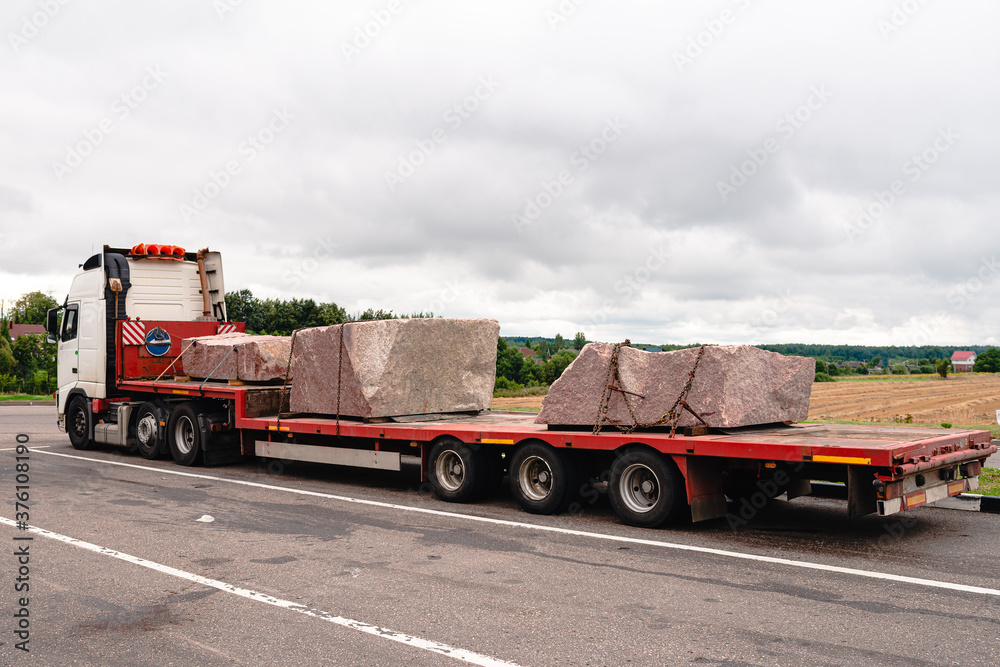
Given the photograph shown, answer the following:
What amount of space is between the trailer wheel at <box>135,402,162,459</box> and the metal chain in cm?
891

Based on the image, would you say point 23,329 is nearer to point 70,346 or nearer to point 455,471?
point 70,346

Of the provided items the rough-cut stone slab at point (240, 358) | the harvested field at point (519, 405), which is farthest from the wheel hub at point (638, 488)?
the harvested field at point (519, 405)

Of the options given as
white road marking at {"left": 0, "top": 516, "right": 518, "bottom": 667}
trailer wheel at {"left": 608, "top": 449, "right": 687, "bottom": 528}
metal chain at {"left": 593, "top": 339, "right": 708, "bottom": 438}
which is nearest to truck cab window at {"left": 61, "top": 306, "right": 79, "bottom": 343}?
white road marking at {"left": 0, "top": 516, "right": 518, "bottom": 667}

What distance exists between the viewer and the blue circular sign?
1472 cm

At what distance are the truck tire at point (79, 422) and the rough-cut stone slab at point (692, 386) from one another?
10470 millimetres

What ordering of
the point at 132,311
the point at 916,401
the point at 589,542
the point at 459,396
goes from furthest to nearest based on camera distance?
the point at 916,401 < the point at 132,311 < the point at 459,396 < the point at 589,542

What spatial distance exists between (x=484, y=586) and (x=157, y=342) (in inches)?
435

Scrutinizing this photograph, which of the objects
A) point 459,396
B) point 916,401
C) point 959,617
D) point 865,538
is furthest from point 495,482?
point 916,401

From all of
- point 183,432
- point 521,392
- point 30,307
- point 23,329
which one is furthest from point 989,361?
point 30,307

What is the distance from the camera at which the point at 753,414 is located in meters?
8.48

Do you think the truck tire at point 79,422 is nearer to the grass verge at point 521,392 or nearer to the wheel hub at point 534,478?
the wheel hub at point 534,478

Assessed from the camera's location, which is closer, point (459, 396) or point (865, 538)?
point (865, 538)

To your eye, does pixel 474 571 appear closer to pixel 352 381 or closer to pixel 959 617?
pixel 959 617

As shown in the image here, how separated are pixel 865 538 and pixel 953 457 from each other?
1.15 meters
